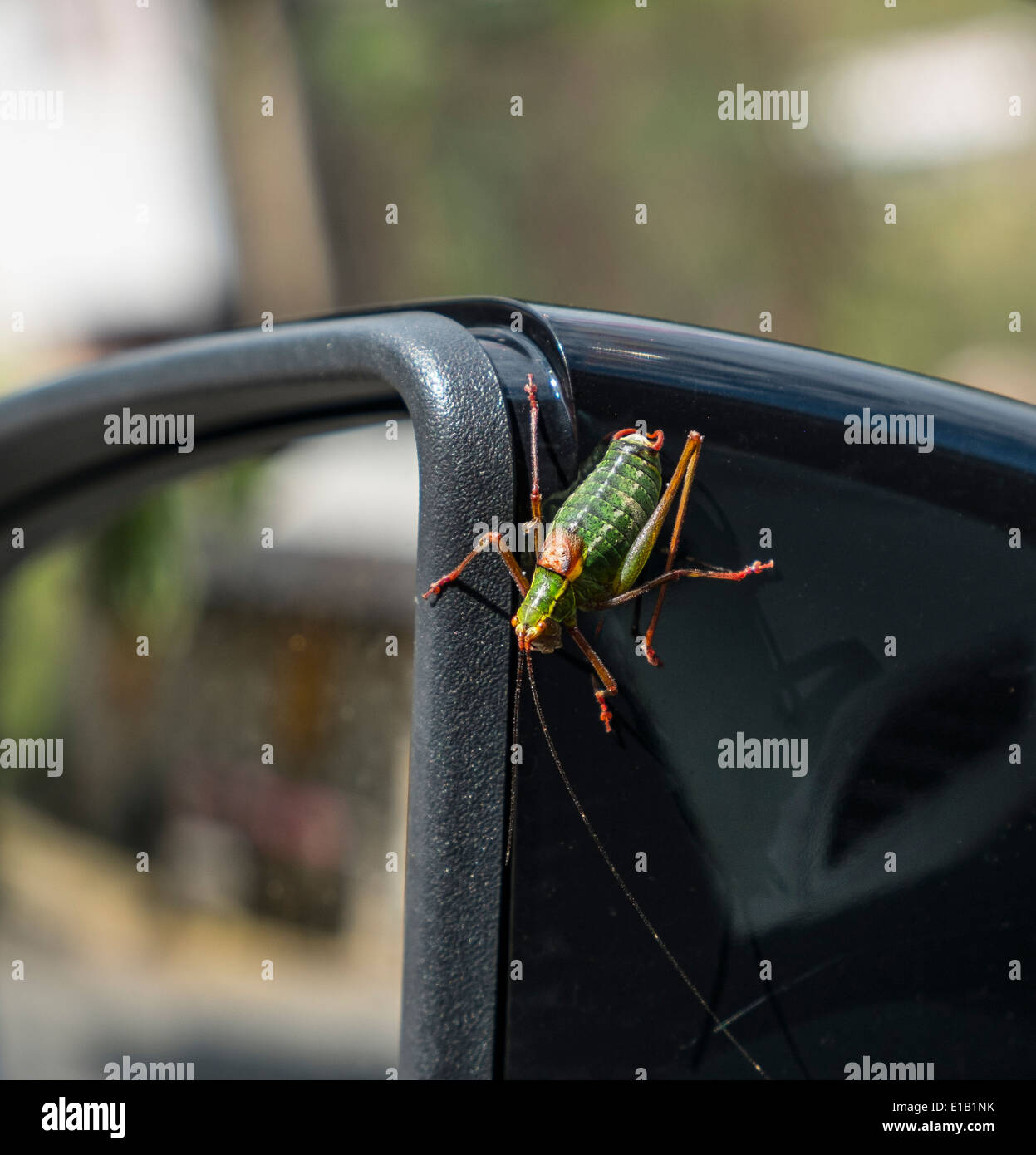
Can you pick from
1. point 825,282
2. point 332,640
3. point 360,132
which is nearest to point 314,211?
point 360,132

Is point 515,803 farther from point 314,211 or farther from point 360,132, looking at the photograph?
point 360,132

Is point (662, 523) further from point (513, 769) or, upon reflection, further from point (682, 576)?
point (513, 769)

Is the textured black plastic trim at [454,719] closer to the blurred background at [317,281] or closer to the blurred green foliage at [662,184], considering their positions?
the blurred background at [317,281]

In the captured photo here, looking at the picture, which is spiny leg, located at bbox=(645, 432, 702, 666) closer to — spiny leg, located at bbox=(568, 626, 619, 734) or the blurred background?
spiny leg, located at bbox=(568, 626, 619, 734)

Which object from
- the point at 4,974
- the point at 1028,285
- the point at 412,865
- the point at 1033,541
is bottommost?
the point at 4,974

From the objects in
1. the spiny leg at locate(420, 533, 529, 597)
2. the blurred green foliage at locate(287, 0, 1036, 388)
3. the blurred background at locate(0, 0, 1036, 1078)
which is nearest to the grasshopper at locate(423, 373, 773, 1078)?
the spiny leg at locate(420, 533, 529, 597)

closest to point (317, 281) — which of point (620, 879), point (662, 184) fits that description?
point (662, 184)
